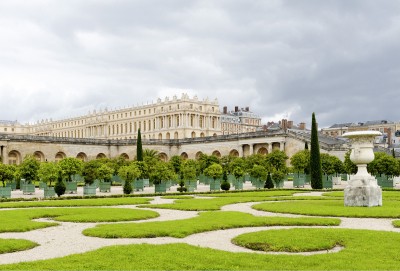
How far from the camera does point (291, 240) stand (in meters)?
13.0

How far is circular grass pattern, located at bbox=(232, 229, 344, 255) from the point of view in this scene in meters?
12.0

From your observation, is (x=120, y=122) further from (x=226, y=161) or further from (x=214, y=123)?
(x=226, y=161)

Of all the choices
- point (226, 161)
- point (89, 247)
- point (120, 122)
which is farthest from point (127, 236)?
point (120, 122)

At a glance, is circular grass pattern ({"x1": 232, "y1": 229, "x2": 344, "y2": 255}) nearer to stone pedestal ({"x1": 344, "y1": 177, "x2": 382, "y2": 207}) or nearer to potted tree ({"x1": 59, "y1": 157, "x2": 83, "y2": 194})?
stone pedestal ({"x1": 344, "y1": 177, "x2": 382, "y2": 207})

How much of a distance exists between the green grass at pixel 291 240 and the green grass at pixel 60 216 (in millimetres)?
6219

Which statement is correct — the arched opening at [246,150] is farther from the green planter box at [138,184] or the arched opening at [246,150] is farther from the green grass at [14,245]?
the green grass at [14,245]

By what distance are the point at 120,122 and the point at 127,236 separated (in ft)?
377

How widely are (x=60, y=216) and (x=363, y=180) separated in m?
13.1

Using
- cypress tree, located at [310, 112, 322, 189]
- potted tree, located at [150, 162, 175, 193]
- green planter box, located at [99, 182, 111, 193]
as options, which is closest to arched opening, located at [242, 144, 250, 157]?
cypress tree, located at [310, 112, 322, 189]

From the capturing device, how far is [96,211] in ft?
70.6

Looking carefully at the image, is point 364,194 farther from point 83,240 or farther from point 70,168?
point 70,168

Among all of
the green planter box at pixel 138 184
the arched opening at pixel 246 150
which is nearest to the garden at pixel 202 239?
the green planter box at pixel 138 184

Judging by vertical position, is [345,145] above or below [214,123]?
below

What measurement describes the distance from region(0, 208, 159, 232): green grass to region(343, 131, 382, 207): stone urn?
29.8 ft
